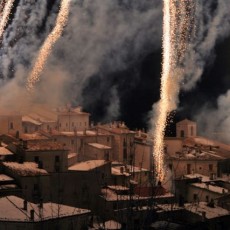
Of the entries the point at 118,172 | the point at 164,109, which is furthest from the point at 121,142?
the point at 118,172

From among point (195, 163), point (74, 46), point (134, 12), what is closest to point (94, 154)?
point (195, 163)

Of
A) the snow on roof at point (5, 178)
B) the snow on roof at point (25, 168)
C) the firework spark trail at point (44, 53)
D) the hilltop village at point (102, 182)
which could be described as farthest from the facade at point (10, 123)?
the snow on roof at point (5, 178)

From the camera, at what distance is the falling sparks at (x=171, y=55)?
20.8 m

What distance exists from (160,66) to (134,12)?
4217 millimetres

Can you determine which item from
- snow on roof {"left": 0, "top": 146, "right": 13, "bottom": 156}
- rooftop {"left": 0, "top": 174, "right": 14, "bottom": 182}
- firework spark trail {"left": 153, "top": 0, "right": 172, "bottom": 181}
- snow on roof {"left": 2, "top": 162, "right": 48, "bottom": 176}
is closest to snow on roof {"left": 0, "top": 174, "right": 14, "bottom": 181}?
rooftop {"left": 0, "top": 174, "right": 14, "bottom": 182}

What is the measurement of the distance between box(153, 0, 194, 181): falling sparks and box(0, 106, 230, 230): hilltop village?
0.45m

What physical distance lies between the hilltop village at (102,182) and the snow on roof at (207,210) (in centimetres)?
3

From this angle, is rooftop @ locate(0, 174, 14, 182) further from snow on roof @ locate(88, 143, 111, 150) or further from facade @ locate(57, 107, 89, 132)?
facade @ locate(57, 107, 89, 132)

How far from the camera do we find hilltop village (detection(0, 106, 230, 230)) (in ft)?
46.2

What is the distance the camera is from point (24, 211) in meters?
14.0

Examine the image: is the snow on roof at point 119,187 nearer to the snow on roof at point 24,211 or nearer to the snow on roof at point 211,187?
the snow on roof at point 211,187

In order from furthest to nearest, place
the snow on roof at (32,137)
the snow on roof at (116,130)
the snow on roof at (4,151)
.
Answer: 1. the snow on roof at (116,130)
2. the snow on roof at (32,137)
3. the snow on roof at (4,151)

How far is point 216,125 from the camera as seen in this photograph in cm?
3191

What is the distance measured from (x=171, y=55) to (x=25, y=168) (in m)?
9.29
